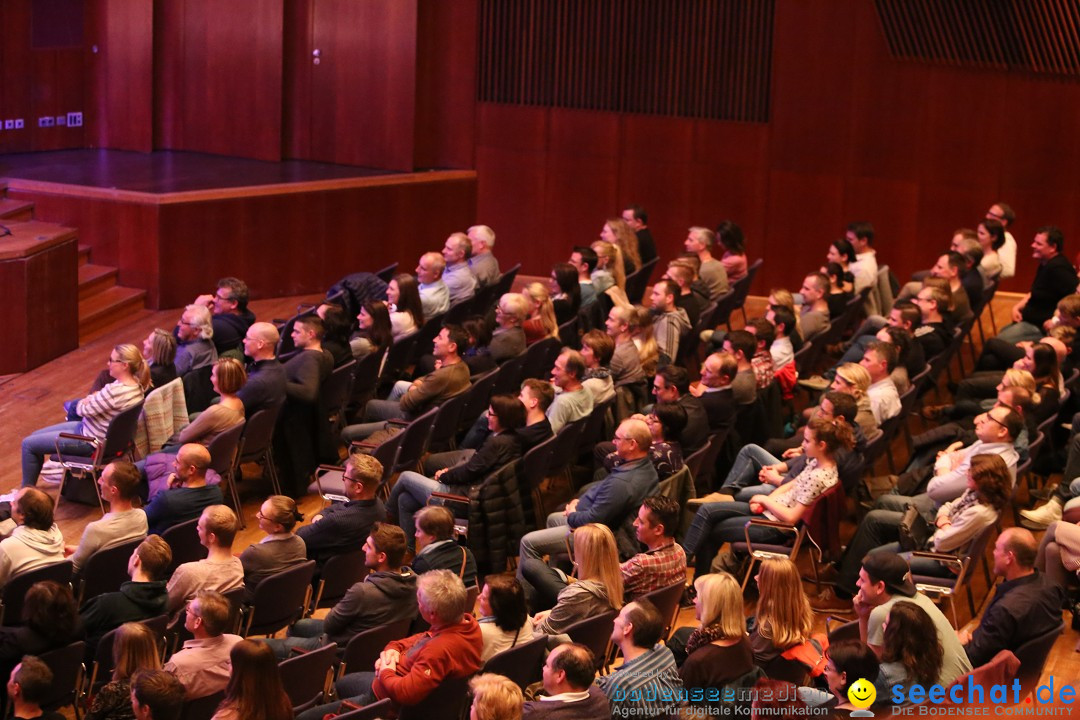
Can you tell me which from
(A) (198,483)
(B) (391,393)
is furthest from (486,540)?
(B) (391,393)

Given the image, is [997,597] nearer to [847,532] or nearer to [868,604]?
[868,604]

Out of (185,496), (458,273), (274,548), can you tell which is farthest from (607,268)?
(274,548)

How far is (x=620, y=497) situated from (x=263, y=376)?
7.84ft

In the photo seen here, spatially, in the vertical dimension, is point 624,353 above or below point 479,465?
above

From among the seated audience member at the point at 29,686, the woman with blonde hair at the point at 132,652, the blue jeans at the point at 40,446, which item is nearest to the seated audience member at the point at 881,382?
the woman with blonde hair at the point at 132,652

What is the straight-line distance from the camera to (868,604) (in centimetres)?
511

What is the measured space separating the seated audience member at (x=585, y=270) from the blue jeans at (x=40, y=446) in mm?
3720

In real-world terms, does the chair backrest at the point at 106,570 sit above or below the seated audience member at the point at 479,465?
below

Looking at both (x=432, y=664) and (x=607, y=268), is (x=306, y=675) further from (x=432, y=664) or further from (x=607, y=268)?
(x=607, y=268)

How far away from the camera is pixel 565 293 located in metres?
9.51

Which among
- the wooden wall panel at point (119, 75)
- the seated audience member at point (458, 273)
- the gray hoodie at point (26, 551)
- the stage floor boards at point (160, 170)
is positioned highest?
the wooden wall panel at point (119, 75)

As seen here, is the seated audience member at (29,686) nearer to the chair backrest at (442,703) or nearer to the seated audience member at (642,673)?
the chair backrest at (442,703)

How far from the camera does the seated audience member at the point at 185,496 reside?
6219 mm

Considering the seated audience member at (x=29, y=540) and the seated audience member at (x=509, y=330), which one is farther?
the seated audience member at (x=509, y=330)
